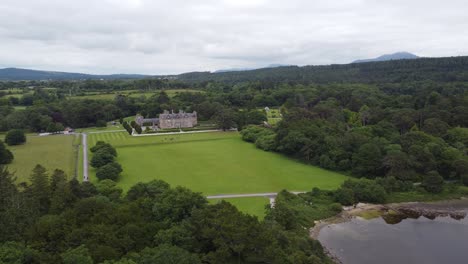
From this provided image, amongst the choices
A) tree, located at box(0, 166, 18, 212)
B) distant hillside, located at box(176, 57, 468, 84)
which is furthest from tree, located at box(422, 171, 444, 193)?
distant hillside, located at box(176, 57, 468, 84)

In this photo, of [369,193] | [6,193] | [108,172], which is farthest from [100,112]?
[369,193]

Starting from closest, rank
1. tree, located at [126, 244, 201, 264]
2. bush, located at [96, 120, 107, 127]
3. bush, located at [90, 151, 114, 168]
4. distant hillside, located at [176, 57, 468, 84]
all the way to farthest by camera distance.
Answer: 1. tree, located at [126, 244, 201, 264]
2. bush, located at [90, 151, 114, 168]
3. bush, located at [96, 120, 107, 127]
4. distant hillside, located at [176, 57, 468, 84]

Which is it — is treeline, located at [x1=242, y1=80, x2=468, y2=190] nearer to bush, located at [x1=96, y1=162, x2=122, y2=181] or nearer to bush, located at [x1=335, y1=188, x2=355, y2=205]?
bush, located at [x1=335, y1=188, x2=355, y2=205]

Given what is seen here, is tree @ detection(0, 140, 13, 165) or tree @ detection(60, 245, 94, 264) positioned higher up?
tree @ detection(60, 245, 94, 264)

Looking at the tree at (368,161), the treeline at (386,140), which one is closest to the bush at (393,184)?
the treeline at (386,140)

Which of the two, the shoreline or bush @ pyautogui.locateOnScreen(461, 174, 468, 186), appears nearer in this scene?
the shoreline

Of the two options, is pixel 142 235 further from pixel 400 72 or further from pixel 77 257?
pixel 400 72

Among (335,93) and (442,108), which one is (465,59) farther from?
(442,108)
